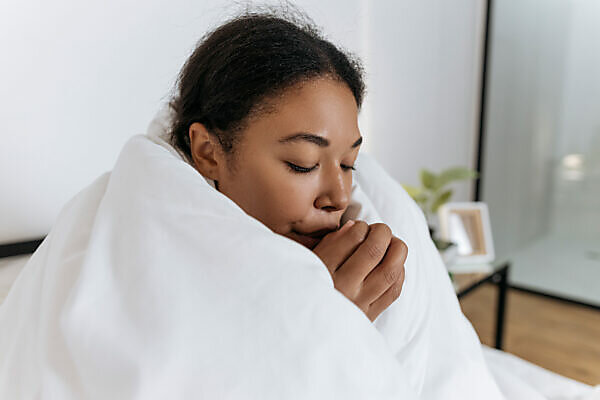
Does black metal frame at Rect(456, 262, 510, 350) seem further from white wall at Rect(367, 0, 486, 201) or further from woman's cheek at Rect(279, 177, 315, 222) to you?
woman's cheek at Rect(279, 177, 315, 222)

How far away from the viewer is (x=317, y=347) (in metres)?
0.44

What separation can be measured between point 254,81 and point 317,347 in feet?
1.11

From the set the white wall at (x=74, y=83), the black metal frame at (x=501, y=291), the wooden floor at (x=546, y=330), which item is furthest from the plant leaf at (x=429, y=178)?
the wooden floor at (x=546, y=330)

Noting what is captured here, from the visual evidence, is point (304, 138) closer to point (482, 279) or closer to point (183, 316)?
point (183, 316)

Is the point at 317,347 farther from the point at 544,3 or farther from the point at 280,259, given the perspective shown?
the point at 544,3

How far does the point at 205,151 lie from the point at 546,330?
2.12 meters

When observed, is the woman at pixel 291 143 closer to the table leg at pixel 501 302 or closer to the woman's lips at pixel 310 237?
the woman's lips at pixel 310 237

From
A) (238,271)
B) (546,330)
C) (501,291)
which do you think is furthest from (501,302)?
(238,271)

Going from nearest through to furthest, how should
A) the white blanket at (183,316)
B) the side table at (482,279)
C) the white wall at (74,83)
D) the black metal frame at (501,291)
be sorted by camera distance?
1. the white blanket at (183,316)
2. the white wall at (74,83)
3. the side table at (482,279)
4. the black metal frame at (501,291)

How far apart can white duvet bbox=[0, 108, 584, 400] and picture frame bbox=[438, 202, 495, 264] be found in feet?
4.87

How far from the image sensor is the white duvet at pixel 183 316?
1.40 ft

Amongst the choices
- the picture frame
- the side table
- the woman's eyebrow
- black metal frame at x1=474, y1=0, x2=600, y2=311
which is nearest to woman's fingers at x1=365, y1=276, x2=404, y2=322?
the woman's eyebrow

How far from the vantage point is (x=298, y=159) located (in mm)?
591

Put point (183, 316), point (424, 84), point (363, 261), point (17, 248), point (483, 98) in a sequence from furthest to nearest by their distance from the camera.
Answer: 1. point (483, 98)
2. point (424, 84)
3. point (17, 248)
4. point (363, 261)
5. point (183, 316)
